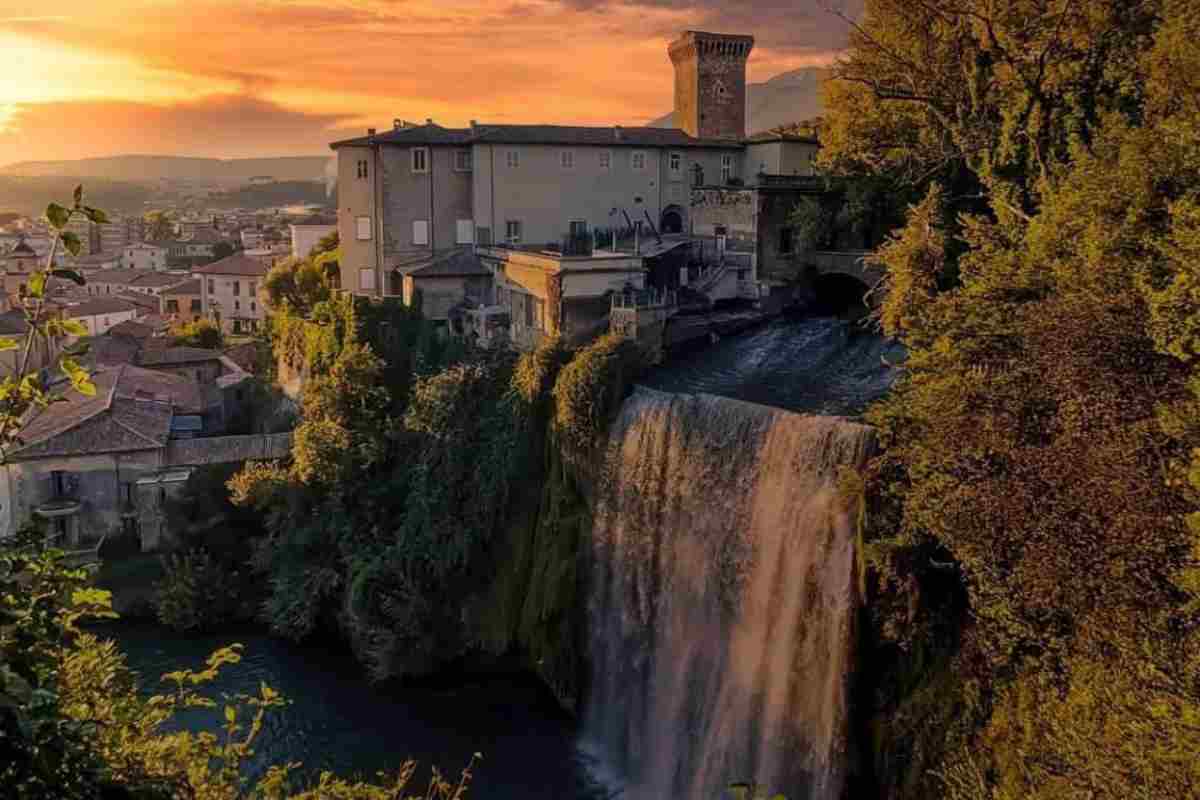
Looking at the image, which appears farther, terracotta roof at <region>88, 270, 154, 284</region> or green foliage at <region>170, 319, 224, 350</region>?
terracotta roof at <region>88, 270, 154, 284</region>

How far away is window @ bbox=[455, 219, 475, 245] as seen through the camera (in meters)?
40.7

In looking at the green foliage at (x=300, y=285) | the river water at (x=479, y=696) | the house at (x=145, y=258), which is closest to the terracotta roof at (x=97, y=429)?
the river water at (x=479, y=696)

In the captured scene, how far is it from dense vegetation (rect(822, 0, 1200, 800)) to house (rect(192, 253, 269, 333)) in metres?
67.3

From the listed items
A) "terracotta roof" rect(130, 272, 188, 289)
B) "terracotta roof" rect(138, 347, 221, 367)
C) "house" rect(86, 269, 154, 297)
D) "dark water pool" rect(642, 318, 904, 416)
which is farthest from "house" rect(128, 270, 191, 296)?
"dark water pool" rect(642, 318, 904, 416)

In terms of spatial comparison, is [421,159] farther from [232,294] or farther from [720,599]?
[232,294]

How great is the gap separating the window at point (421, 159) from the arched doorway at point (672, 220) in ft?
32.5

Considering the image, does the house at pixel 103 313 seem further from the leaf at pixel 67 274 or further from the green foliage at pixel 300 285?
the leaf at pixel 67 274

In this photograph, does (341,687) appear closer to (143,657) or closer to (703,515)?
(143,657)

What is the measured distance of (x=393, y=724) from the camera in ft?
81.4

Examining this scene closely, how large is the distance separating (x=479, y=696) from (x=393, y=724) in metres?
2.51

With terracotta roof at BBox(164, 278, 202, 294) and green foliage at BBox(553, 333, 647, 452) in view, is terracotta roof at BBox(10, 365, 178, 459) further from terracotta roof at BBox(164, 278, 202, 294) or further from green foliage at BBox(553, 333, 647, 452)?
terracotta roof at BBox(164, 278, 202, 294)

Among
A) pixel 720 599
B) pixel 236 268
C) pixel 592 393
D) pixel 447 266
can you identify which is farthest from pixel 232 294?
pixel 720 599

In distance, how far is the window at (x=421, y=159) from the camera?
39812 mm

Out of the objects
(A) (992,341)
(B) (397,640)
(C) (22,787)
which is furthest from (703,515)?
(C) (22,787)
